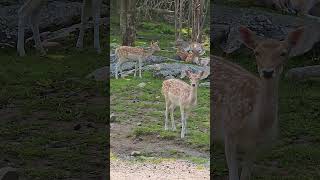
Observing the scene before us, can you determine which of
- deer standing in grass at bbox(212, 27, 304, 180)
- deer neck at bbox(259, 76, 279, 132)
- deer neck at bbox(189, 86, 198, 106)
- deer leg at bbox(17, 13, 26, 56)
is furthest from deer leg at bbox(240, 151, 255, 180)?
deer leg at bbox(17, 13, 26, 56)

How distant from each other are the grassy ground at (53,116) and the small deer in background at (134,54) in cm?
55

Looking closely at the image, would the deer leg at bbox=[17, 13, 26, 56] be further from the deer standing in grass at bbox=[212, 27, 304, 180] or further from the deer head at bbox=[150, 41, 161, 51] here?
the deer standing in grass at bbox=[212, 27, 304, 180]

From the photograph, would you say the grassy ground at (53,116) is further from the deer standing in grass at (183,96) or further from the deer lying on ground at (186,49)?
the deer lying on ground at (186,49)

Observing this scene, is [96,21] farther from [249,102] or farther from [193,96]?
[249,102]

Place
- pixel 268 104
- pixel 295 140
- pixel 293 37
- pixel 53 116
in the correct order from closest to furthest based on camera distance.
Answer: pixel 293 37 < pixel 268 104 < pixel 295 140 < pixel 53 116

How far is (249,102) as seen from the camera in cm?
443

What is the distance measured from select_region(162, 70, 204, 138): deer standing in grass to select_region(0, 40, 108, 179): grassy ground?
0.71 meters

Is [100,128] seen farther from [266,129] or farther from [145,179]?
[266,129]

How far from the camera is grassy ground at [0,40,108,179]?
5.70m

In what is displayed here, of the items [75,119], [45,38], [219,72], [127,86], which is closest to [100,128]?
[75,119]

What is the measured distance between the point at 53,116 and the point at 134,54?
1.05 meters

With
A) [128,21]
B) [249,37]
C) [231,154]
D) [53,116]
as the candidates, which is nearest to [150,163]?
[231,154]

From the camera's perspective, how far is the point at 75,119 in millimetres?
7199

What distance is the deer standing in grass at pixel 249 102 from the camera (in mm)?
4008
